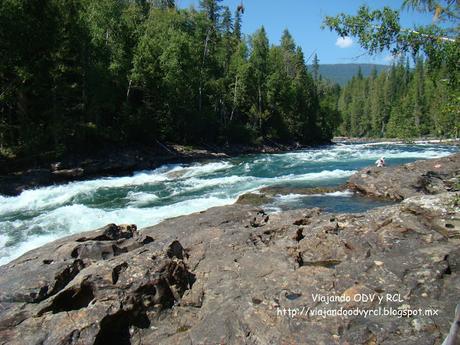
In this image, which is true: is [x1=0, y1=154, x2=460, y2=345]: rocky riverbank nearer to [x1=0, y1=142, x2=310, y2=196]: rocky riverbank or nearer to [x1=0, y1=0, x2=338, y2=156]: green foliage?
[x1=0, y1=142, x2=310, y2=196]: rocky riverbank

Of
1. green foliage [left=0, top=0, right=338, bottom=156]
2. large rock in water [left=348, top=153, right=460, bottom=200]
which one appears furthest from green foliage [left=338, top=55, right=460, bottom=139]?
large rock in water [left=348, top=153, right=460, bottom=200]

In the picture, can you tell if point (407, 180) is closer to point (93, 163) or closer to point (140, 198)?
point (140, 198)

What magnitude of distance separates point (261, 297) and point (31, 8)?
89.9 ft

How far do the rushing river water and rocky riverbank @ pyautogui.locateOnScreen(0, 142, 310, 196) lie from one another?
118cm

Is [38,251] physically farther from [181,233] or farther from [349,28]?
[349,28]

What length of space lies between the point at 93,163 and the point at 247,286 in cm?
2387

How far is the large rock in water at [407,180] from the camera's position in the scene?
1645 cm

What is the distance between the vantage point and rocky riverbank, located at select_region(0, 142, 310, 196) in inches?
897

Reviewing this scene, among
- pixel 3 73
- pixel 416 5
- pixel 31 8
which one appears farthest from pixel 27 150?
pixel 416 5

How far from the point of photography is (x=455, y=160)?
20312mm

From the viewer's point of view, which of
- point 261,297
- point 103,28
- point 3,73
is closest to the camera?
point 261,297

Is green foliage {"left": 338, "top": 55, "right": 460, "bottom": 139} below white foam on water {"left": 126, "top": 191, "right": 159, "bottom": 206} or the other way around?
the other way around

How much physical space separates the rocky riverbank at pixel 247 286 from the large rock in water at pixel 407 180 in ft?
22.3

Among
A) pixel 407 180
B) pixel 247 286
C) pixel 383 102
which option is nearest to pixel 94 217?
pixel 247 286
